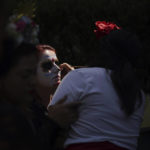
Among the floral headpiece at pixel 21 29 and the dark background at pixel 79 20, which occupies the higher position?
the floral headpiece at pixel 21 29

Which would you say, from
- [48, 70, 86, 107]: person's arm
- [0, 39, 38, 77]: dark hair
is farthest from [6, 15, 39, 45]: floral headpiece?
[48, 70, 86, 107]: person's arm

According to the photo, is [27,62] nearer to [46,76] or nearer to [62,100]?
[62,100]

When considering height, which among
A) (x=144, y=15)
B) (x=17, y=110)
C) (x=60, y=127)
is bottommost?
(x=144, y=15)

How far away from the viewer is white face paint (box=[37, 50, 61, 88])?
3.29m

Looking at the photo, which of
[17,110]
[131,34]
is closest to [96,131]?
[131,34]

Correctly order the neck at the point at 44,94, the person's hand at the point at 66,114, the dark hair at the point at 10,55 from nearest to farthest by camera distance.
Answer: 1. the dark hair at the point at 10,55
2. the person's hand at the point at 66,114
3. the neck at the point at 44,94

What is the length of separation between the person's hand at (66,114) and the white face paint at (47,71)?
0.70 meters

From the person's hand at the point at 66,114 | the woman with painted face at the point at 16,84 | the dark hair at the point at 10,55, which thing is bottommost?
the person's hand at the point at 66,114

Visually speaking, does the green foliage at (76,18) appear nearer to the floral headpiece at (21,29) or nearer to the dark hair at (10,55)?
the floral headpiece at (21,29)

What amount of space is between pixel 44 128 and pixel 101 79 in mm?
484

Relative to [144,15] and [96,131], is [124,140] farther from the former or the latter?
[144,15]

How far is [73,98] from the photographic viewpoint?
265cm

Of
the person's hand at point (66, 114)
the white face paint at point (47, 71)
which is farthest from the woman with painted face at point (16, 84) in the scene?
the white face paint at point (47, 71)

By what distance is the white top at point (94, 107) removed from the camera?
2.62 m
